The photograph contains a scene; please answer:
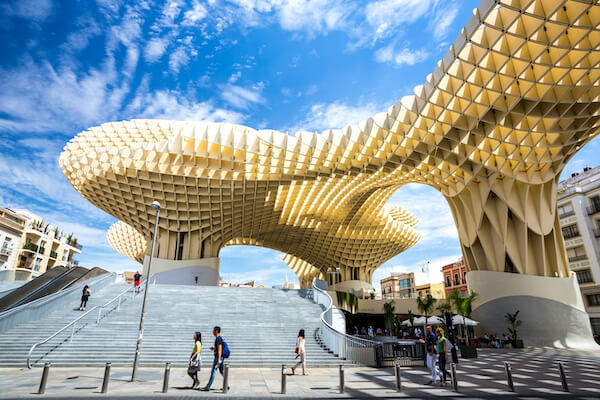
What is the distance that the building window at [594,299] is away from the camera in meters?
36.0

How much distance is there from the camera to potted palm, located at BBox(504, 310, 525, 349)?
24.1 m

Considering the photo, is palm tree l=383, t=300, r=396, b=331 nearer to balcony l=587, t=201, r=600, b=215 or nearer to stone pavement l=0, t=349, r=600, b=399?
stone pavement l=0, t=349, r=600, b=399

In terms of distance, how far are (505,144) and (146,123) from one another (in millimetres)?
31565

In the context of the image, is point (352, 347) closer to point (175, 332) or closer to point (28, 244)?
point (175, 332)

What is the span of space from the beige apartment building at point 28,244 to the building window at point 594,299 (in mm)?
62024

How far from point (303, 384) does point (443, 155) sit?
2329 centimetres

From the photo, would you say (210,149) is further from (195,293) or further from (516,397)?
(516,397)

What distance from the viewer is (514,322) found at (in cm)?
2514

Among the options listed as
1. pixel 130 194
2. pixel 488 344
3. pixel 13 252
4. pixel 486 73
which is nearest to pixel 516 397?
pixel 486 73

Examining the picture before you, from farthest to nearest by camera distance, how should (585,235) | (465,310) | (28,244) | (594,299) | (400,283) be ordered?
(400,283) < (28,244) < (585,235) < (594,299) < (465,310)

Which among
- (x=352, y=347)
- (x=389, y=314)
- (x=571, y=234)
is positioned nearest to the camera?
(x=352, y=347)

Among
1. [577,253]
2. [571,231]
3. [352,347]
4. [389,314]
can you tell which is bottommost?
[352,347]

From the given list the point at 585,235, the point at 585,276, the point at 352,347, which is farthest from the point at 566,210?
the point at 352,347

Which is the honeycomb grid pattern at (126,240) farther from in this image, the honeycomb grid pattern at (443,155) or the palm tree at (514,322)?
the palm tree at (514,322)
